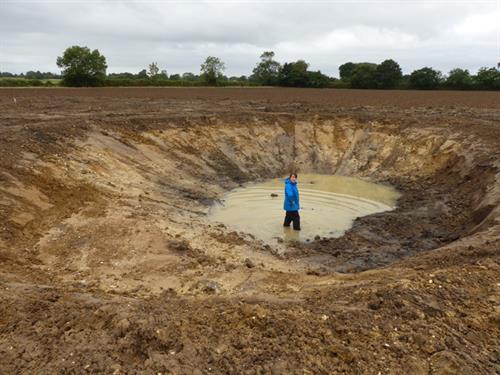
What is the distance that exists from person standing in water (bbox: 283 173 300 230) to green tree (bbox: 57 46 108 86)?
41.1 metres

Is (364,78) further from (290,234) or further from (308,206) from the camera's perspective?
(290,234)

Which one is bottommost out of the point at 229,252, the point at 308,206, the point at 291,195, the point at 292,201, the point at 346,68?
the point at 308,206

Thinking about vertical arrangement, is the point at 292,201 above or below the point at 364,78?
below

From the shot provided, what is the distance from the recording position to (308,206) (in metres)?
13.7

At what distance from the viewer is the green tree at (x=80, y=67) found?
46.0 m

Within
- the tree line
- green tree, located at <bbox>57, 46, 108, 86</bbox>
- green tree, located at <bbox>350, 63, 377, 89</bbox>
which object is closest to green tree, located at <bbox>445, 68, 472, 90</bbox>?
the tree line

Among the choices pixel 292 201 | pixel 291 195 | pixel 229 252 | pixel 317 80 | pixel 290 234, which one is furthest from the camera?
pixel 317 80

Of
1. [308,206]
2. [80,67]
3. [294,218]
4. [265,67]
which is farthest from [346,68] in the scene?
[294,218]

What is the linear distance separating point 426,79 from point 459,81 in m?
3.94

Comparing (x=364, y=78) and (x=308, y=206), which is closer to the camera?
(x=308, y=206)

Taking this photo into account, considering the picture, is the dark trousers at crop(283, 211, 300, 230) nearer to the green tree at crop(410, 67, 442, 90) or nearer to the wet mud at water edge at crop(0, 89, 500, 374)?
the wet mud at water edge at crop(0, 89, 500, 374)

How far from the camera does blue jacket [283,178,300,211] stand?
10836 mm

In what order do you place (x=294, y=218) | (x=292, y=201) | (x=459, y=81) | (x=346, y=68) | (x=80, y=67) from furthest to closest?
(x=346, y=68) → (x=459, y=81) → (x=80, y=67) → (x=294, y=218) → (x=292, y=201)

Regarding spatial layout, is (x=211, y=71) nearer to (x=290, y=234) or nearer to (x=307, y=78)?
(x=307, y=78)
